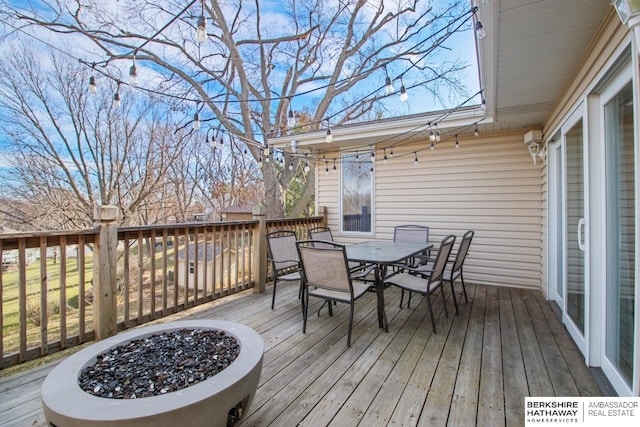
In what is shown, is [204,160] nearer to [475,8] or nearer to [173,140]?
[173,140]

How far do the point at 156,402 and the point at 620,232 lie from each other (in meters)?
2.73

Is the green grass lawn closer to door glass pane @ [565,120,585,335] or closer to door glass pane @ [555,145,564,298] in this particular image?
door glass pane @ [565,120,585,335]

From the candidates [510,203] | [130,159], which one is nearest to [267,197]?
[130,159]

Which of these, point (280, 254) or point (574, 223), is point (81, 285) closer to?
point (280, 254)

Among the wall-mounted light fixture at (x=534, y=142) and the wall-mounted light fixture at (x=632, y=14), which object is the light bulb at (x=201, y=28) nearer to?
the wall-mounted light fixture at (x=632, y=14)

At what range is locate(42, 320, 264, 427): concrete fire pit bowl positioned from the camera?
3.67 ft

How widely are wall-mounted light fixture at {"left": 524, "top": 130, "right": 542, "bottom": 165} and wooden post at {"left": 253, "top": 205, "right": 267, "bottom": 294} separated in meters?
3.89

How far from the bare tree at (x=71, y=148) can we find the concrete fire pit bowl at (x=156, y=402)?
7112mm

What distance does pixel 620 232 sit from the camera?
6.18 ft

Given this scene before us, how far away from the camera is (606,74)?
193 centimetres

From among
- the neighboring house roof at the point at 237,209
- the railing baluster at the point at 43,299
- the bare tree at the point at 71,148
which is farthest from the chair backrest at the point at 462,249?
the neighboring house roof at the point at 237,209

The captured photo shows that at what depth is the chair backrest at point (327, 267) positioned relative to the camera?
2.69 m

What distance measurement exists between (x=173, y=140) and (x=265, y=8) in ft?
15.1

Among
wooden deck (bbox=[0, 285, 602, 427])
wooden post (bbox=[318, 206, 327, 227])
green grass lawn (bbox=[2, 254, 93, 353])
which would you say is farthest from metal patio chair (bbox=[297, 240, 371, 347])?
green grass lawn (bbox=[2, 254, 93, 353])
